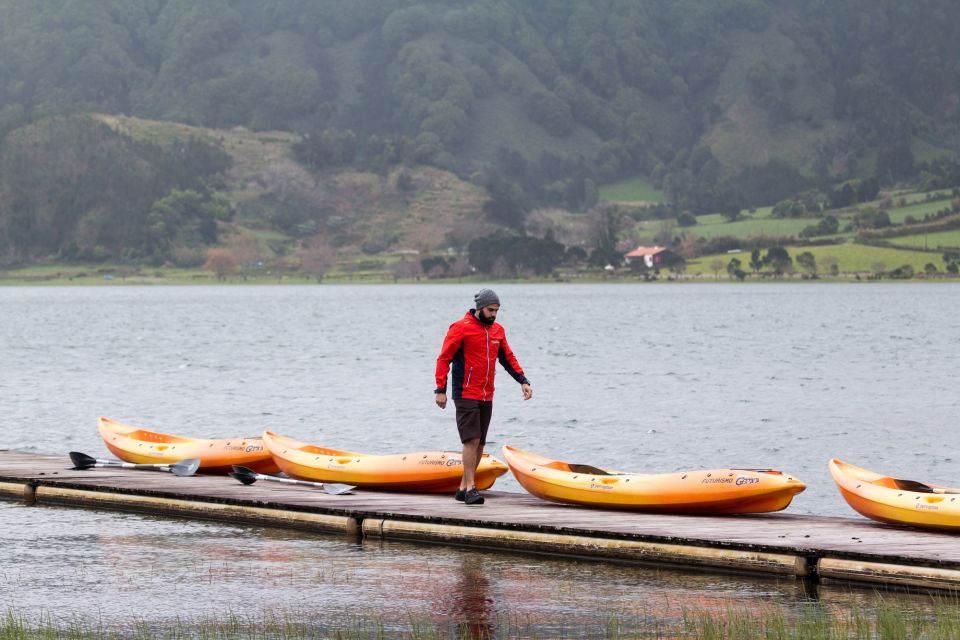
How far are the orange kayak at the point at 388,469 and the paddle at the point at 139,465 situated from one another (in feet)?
4.74

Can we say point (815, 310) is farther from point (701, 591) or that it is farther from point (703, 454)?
point (701, 591)

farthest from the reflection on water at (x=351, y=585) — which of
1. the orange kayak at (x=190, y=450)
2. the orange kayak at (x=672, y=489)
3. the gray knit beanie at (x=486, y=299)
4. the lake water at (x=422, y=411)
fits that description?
the orange kayak at (x=190, y=450)

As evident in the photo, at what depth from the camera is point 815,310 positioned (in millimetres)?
166000

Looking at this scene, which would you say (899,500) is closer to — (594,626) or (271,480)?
(594,626)

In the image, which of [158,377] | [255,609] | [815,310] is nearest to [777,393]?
[158,377]

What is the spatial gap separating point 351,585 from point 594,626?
3131mm

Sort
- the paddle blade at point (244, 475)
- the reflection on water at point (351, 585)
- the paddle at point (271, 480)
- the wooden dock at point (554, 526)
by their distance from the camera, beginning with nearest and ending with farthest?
1. the reflection on water at point (351, 585)
2. the wooden dock at point (554, 526)
3. the paddle at point (271, 480)
4. the paddle blade at point (244, 475)

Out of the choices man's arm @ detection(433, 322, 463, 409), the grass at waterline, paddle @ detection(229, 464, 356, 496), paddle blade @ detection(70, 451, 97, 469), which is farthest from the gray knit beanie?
paddle blade @ detection(70, 451, 97, 469)

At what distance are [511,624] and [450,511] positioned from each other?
4.47m

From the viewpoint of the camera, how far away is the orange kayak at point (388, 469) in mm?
19750

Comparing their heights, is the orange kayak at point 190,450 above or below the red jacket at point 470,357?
below

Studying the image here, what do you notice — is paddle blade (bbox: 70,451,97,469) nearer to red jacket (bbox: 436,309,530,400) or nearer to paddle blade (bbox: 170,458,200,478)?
paddle blade (bbox: 170,458,200,478)

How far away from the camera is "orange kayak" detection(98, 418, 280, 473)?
22609 mm

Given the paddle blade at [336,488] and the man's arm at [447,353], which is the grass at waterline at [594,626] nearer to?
the man's arm at [447,353]
